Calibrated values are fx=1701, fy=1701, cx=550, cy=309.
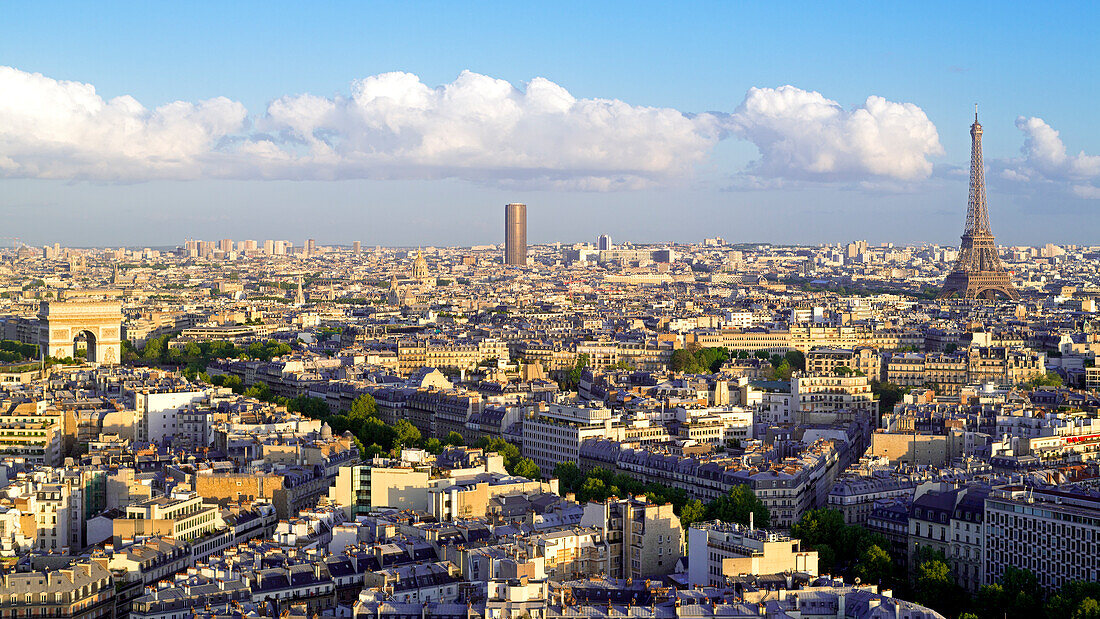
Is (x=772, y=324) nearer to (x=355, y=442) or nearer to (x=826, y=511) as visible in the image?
(x=355, y=442)

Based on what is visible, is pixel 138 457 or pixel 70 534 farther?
pixel 138 457

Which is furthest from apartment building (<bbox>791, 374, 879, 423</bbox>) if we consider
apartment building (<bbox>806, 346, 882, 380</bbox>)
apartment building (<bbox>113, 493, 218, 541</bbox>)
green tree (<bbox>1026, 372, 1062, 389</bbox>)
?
apartment building (<bbox>113, 493, 218, 541</bbox>)

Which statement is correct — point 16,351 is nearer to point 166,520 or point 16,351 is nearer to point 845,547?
point 166,520

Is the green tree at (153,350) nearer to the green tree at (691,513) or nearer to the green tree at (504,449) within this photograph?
the green tree at (504,449)

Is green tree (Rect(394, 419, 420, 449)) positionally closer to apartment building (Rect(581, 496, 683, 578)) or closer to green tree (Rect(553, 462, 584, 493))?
green tree (Rect(553, 462, 584, 493))

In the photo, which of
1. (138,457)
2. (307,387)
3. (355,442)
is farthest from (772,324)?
(138,457)

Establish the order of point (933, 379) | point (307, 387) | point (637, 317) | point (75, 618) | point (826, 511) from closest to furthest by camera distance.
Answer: point (75, 618) < point (826, 511) < point (307, 387) < point (933, 379) < point (637, 317)

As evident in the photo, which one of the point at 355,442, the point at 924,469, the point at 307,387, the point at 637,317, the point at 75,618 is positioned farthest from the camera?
the point at 637,317
